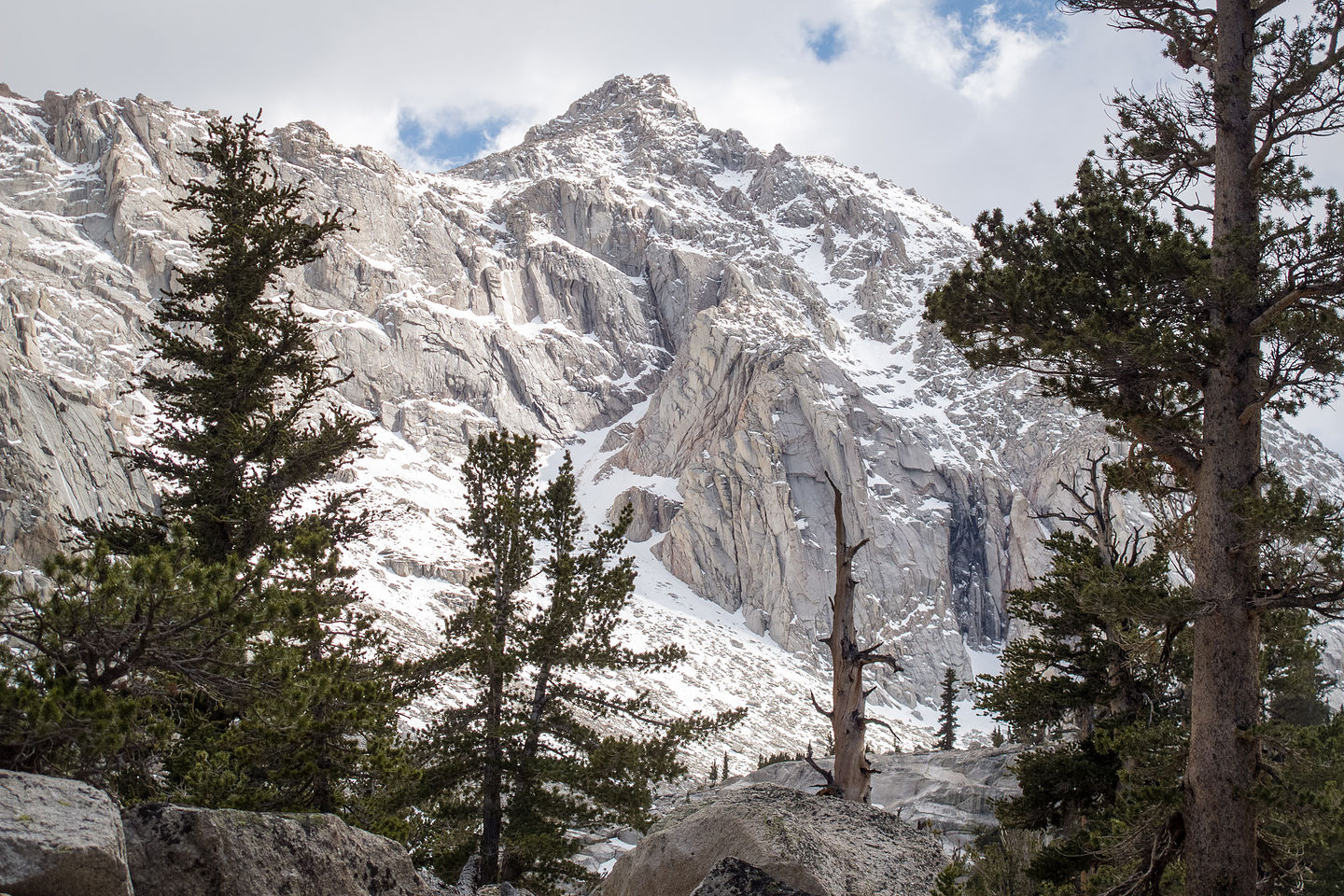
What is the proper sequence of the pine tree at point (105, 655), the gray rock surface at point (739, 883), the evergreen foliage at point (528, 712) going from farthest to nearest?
the evergreen foliage at point (528, 712)
the pine tree at point (105, 655)
the gray rock surface at point (739, 883)

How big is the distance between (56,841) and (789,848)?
4.62m

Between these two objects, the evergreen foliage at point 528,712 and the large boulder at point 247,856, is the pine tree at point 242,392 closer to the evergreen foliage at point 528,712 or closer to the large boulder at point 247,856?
the evergreen foliage at point 528,712

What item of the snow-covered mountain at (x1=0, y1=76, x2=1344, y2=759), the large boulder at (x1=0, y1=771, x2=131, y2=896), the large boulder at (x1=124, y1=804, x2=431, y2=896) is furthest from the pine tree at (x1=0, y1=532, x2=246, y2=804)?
the snow-covered mountain at (x1=0, y1=76, x2=1344, y2=759)

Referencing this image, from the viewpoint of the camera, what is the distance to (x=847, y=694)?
38.3 feet

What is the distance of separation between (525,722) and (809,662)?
5691 inches

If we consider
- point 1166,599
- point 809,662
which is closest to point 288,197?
point 1166,599

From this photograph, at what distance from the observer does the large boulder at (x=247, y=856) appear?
5484 mm

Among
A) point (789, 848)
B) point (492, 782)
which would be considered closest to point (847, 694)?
point (789, 848)

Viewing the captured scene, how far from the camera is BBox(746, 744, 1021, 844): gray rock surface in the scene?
1223 inches

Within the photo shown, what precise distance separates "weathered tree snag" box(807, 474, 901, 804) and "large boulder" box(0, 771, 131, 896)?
8006mm

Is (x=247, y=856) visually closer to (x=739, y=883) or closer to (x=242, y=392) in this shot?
(x=739, y=883)

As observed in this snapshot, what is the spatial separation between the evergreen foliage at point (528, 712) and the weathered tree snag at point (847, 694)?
4.26 meters

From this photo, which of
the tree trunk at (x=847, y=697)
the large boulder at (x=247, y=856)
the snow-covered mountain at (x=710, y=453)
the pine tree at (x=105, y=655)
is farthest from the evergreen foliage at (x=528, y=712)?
the snow-covered mountain at (x=710, y=453)

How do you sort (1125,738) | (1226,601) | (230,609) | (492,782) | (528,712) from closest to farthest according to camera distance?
(230,609) → (1226,601) → (1125,738) → (492,782) → (528,712)
